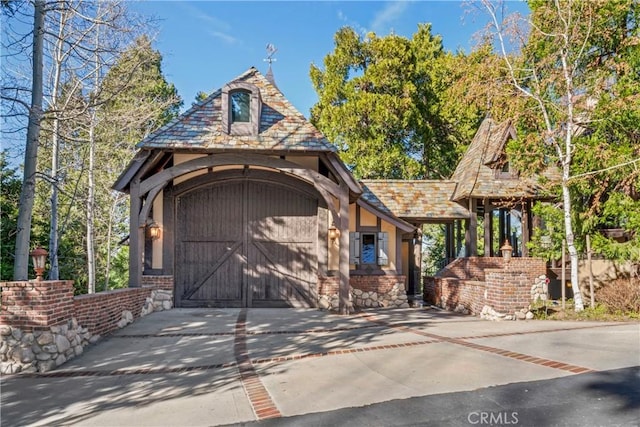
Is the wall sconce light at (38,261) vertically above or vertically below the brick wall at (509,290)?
above

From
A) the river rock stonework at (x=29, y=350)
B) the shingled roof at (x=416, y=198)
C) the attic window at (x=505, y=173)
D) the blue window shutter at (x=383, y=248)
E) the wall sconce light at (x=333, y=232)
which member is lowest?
the river rock stonework at (x=29, y=350)

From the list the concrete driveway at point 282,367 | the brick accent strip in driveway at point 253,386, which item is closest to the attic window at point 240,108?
the concrete driveway at point 282,367

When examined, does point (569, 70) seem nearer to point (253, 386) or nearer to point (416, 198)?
point (416, 198)

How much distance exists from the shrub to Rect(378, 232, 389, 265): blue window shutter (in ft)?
18.3

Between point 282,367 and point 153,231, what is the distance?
6.75m

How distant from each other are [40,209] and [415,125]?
58.0ft

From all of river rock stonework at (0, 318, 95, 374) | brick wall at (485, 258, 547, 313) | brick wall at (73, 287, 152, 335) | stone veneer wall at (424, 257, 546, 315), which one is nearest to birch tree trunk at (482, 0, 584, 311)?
stone veneer wall at (424, 257, 546, 315)

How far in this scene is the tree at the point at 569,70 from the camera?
11.2 meters

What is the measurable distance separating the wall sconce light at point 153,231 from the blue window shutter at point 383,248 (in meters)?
6.22

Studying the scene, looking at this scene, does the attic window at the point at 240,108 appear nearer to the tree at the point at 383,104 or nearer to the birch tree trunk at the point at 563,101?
the birch tree trunk at the point at 563,101

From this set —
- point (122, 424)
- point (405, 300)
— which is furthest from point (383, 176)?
point (122, 424)

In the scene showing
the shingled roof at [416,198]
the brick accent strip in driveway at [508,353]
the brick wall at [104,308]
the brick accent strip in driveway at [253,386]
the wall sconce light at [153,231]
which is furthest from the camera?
the shingled roof at [416,198]

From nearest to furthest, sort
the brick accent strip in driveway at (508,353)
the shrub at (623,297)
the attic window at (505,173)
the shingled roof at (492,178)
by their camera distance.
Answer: the brick accent strip in driveway at (508,353) → the shrub at (623,297) → the shingled roof at (492,178) → the attic window at (505,173)

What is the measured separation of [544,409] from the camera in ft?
13.5
